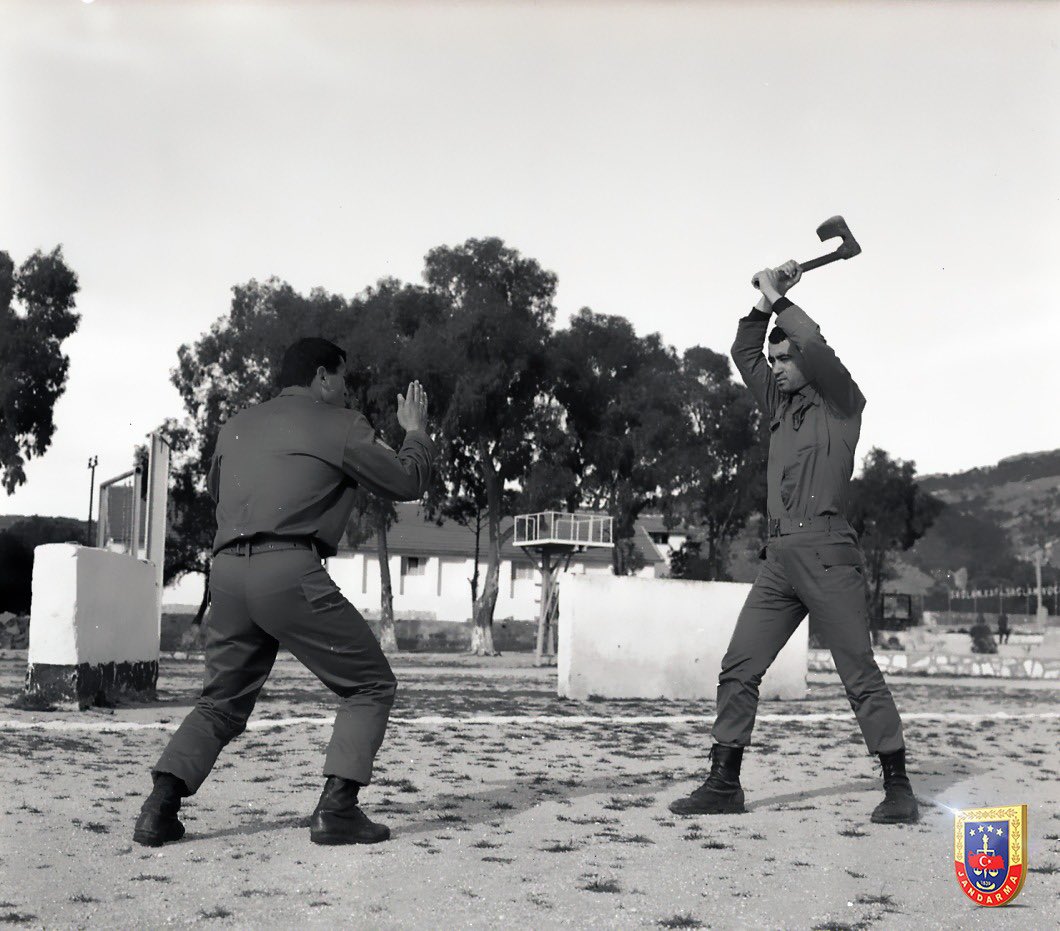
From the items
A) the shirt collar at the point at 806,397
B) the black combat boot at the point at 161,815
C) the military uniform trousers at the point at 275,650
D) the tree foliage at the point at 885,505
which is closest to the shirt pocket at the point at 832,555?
the shirt collar at the point at 806,397

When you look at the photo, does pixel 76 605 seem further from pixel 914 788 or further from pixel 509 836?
pixel 914 788

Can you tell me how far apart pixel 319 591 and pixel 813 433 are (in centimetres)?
190

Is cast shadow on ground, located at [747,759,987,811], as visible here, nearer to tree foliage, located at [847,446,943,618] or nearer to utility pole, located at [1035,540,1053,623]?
tree foliage, located at [847,446,943,618]

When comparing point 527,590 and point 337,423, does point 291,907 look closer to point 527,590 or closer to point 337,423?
point 337,423

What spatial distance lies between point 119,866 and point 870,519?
60.2 metres

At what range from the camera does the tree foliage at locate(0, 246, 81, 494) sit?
3338 cm

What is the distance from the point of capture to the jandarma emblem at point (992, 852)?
108 inches

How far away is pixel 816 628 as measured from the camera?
4848mm

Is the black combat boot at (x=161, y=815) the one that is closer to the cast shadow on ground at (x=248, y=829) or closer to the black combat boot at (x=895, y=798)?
the cast shadow on ground at (x=248, y=829)

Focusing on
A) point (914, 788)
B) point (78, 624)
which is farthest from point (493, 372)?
point (914, 788)

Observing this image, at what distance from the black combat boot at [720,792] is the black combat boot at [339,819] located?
1.31 meters

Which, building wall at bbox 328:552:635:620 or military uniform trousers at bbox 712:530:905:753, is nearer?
military uniform trousers at bbox 712:530:905:753

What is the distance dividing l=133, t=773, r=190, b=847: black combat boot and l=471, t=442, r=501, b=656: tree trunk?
36550 mm

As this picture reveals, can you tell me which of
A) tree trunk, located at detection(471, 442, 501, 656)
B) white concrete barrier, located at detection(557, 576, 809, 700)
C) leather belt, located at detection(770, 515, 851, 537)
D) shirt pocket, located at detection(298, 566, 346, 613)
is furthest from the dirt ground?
tree trunk, located at detection(471, 442, 501, 656)
